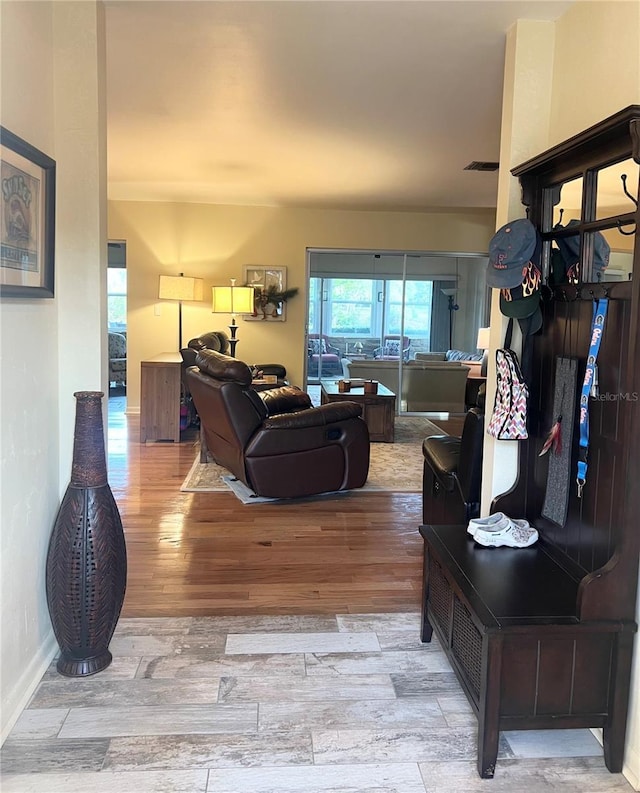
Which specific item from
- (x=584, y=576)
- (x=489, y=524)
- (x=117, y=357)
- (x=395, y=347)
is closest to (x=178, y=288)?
(x=395, y=347)

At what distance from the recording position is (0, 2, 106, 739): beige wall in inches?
79.3

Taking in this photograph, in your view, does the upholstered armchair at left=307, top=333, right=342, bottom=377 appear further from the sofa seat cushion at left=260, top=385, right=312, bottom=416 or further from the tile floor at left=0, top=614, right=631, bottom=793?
the tile floor at left=0, top=614, right=631, bottom=793

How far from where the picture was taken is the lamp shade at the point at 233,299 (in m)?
6.93

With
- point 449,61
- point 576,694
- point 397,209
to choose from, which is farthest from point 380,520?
point 397,209

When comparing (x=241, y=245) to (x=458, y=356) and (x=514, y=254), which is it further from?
(x=514, y=254)

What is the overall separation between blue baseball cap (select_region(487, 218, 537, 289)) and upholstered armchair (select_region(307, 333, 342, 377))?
19.2ft

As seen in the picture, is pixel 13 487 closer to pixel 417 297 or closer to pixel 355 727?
pixel 355 727

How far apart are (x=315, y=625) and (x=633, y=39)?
2389mm

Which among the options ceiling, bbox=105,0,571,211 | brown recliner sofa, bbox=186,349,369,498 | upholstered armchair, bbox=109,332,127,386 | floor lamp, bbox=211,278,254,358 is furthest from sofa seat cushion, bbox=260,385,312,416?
upholstered armchair, bbox=109,332,127,386

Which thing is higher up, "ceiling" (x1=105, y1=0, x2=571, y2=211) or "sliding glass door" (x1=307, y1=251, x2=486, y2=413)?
"ceiling" (x1=105, y1=0, x2=571, y2=211)

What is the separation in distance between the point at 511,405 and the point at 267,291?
5628 millimetres

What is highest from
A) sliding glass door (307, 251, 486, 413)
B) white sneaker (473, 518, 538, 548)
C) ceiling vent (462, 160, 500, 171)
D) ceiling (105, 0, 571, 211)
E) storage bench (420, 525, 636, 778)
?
ceiling vent (462, 160, 500, 171)

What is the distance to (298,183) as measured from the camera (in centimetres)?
625

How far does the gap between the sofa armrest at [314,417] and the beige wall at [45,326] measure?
1.87 meters
